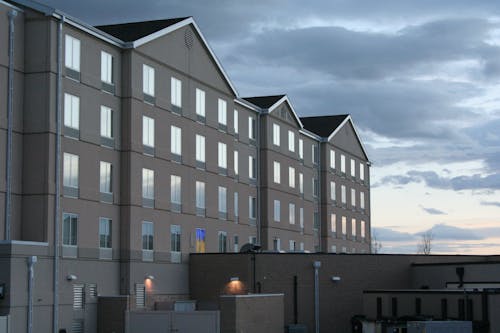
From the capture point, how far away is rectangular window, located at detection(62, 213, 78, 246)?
4784 centimetres

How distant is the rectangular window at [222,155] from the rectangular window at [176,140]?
5963 mm

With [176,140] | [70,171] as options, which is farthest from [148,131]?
[70,171]

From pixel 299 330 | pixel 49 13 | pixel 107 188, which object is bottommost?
pixel 299 330

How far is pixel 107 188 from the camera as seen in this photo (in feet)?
170

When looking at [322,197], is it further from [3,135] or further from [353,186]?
[3,135]

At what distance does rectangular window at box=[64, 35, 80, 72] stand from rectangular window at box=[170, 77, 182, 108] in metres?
9.45

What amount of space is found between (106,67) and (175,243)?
12.2 metres

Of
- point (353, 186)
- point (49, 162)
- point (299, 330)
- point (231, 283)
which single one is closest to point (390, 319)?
point (299, 330)

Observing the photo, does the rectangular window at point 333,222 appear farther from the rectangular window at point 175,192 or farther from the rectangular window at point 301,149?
the rectangular window at point 175,192

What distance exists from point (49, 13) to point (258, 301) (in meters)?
18.2

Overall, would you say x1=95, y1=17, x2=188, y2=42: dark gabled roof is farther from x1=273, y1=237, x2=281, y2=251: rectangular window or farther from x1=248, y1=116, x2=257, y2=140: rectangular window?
x1=273, y1=237, x2=281, y2=251: rectangular window

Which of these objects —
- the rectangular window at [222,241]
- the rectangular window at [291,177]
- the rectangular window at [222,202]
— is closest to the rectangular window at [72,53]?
the rectangular window at [222,202]

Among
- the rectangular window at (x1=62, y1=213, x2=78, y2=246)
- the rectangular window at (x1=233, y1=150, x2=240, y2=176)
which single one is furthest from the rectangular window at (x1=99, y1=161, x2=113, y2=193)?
the rectangular window at (x1=233, y1=150, x2=240, y2=176)

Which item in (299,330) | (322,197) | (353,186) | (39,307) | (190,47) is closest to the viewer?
(39,307)
